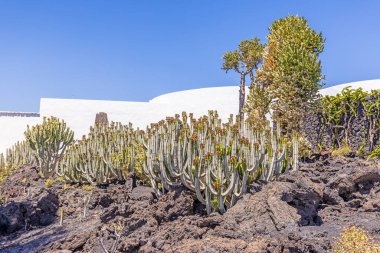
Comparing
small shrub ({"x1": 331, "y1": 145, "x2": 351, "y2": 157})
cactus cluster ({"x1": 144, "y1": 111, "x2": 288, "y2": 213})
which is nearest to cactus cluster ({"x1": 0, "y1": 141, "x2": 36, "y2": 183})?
cactus cluster ({"x1": 144, "y1": 111, "x2": 288, "y2": 213})

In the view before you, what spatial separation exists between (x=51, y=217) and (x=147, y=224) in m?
4.06

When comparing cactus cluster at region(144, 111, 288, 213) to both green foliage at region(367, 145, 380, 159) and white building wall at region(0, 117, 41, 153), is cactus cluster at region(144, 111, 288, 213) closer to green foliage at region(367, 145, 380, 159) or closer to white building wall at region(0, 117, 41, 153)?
green foliage at region(367, 145, 380, 159)

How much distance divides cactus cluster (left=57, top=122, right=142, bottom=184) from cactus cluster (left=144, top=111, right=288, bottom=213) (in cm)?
251

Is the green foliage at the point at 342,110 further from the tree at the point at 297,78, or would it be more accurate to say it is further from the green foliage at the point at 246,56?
the green foliage at the point at 246,56

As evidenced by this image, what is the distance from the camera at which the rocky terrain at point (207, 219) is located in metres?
5.40

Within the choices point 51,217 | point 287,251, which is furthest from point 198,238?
point 51,217

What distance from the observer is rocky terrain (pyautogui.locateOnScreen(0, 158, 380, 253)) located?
17.7 ft

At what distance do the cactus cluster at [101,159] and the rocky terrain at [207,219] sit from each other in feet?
3.11

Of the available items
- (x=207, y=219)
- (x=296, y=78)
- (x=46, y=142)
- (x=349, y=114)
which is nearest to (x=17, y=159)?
(x=46, y=142)

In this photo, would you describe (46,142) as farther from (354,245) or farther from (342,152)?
(354,245)

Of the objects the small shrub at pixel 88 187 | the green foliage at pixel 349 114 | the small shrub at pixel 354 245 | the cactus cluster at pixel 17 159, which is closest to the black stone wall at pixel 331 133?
the green foliage at pixel 349 114

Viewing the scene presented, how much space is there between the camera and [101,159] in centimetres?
1102

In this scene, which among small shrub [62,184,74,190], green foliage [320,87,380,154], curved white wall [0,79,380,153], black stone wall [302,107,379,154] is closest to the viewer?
green foliage [320,87,380,154]

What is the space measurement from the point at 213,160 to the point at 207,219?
44.2 inches
